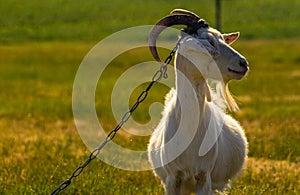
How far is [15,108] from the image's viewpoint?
2305 cm

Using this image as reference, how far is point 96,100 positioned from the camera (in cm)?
2528

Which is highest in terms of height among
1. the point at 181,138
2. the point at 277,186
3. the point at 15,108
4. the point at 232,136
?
the point at 181,138

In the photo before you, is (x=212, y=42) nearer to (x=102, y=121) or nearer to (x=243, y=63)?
(x=243, y=63)

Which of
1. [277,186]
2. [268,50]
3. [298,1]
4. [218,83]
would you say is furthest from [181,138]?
[298,1]

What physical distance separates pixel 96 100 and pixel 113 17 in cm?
5262

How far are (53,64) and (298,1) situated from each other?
1867 inches

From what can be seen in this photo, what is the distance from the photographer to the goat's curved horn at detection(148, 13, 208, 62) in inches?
344

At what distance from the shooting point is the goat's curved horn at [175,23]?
28.6 feet

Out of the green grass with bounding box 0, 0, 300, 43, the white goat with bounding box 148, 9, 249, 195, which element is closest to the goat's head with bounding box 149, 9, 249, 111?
the white goat with bounding box 148, 9, 249, 195

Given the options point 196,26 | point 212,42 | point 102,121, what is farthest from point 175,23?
point 102,121

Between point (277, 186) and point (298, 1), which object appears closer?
point (277, 186)

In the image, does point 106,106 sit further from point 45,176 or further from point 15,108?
point 45,176

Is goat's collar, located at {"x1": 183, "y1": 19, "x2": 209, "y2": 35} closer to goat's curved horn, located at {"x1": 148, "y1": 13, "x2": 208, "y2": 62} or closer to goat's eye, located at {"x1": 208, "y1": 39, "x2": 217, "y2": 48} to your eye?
goat's curved horn, located at {"x1": 148, "y1": 13, "x2": 208, "y2": 62}

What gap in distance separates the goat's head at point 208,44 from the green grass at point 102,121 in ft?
7.45
